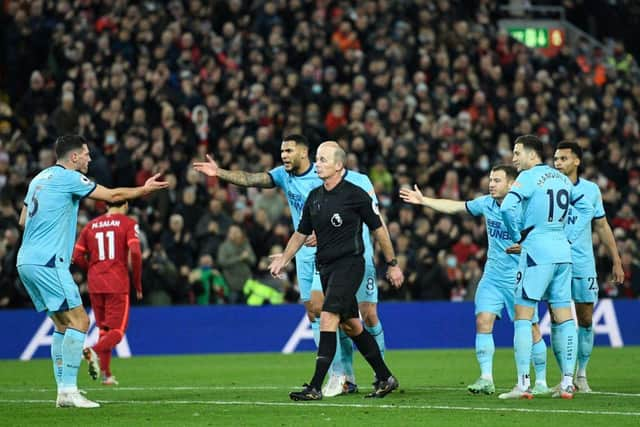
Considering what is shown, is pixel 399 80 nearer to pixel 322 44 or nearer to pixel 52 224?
pixel 322 44

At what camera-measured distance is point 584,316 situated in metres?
13.8

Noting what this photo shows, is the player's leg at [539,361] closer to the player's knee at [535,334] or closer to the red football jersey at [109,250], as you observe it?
the player's knee at [535,334]

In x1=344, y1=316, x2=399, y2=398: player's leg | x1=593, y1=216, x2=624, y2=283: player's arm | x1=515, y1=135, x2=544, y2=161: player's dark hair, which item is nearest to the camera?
x1=344, y1=316, x2=399, y2=398: player's leg

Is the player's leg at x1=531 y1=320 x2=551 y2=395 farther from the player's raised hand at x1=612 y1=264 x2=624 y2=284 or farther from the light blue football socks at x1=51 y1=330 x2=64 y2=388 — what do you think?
the light blue football socks at x1=51 y1=330 x2=64 y2=388

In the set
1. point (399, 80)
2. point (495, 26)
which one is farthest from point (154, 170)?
point (495, 26)

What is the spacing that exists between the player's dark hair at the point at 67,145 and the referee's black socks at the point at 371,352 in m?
3.28

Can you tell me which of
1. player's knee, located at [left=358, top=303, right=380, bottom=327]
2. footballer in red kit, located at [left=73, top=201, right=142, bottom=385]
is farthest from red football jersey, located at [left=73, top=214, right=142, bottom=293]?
player's knee, located at [left=358, top=303, right=380, bottom=327]

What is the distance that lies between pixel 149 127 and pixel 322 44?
4.58 metres

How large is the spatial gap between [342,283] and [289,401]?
1242 mm

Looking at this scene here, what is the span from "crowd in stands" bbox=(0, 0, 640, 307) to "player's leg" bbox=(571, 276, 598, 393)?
8.75 m

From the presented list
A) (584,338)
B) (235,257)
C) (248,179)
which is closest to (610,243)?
(584,338)

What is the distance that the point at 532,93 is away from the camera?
28.5 meters

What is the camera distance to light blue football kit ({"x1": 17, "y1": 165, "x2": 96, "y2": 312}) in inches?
470

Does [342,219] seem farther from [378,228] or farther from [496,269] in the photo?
[496,269]
